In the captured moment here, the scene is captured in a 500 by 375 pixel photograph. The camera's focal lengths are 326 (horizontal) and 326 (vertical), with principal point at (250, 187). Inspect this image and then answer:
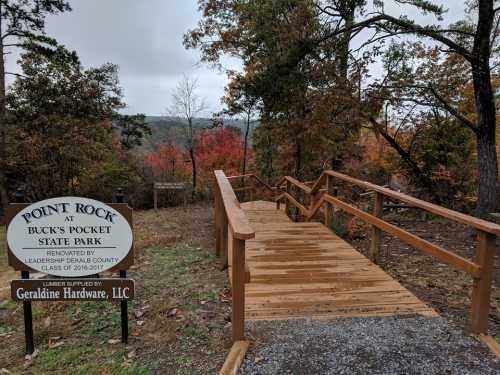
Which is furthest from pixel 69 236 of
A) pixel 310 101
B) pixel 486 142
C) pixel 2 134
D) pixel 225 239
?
pixel 2 134

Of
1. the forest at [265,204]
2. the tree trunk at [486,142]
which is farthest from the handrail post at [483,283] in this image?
the tree trunk at [486,142]

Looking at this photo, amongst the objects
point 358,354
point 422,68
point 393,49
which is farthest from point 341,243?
point 422,68

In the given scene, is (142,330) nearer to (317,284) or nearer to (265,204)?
(317,284)

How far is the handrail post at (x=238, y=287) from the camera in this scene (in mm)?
2342

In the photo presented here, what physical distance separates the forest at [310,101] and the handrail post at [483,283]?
382 cm

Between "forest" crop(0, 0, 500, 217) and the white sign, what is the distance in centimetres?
64

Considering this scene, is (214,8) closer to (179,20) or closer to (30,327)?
(179,20)

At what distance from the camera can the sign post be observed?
2.58 meters

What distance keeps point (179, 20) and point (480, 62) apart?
31.7 feet

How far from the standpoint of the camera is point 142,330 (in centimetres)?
290

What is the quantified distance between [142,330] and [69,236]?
41.2 inches

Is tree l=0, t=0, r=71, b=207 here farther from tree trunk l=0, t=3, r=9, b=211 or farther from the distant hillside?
the distant hillside

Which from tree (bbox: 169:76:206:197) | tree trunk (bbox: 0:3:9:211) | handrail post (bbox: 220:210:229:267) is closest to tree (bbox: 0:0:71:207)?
tree trunk (bbox: 0:3:9:211)

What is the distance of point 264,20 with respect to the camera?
Result: 646cm
